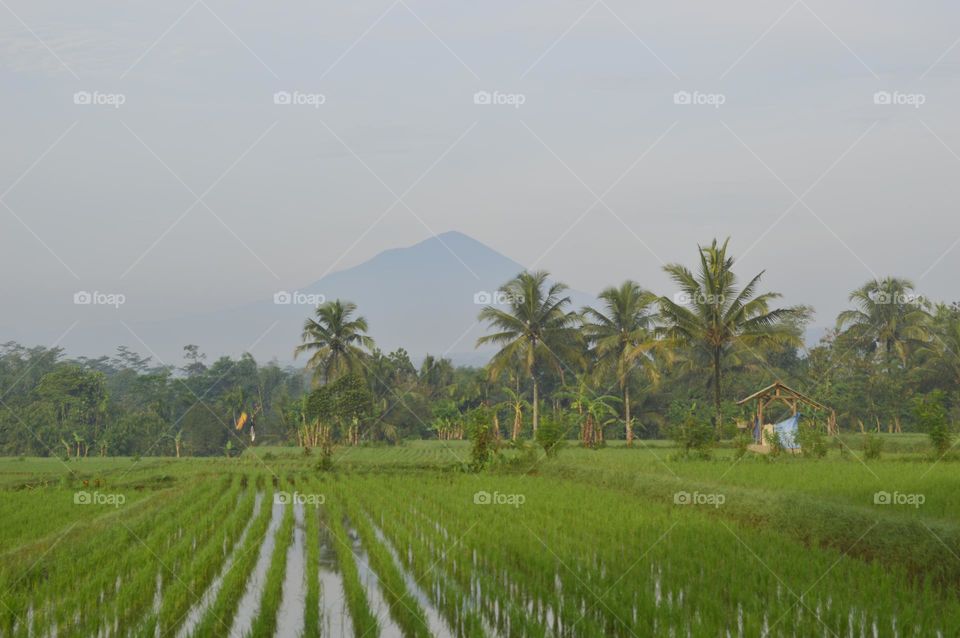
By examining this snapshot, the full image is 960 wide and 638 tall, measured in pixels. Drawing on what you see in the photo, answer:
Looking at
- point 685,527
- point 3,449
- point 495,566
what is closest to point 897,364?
point 685,527

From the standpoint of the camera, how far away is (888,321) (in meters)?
38.4

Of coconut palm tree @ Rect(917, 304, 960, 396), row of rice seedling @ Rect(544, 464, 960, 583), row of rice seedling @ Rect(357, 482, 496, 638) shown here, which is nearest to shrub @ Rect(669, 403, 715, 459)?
row of rice seedling @ Rect(544, 464, 960, 583)

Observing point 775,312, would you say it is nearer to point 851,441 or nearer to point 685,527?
point 851,441

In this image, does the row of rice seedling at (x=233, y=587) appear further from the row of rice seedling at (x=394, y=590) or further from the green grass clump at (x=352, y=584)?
the row of rice seedling at (x=394, y=590)

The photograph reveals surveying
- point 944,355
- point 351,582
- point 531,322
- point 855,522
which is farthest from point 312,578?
point 944,355

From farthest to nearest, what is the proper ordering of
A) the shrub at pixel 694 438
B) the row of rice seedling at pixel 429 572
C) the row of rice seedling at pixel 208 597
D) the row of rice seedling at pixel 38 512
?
1. the shrub at pixel 694 438
2. the row of rice seedling at pixel 38 512
3. the row of rice seedling at pixel 429 572
4. the row of rice seedling at pixel 208 597

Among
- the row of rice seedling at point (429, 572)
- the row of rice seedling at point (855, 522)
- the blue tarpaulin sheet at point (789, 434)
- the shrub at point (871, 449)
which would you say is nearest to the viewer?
the row of rice seedling at point (429, 572)

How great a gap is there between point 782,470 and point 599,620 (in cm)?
1050

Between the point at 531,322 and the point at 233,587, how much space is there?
25.1 m

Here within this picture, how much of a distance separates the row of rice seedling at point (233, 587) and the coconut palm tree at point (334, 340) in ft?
Answer: 76.6

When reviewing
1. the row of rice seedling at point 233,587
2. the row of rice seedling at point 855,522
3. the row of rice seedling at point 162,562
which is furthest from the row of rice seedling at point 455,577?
the row of rice seedling at point 855,522

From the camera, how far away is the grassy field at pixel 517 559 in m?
7.06

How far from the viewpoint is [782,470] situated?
54.7ft

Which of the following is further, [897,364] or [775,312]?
[897,364]
